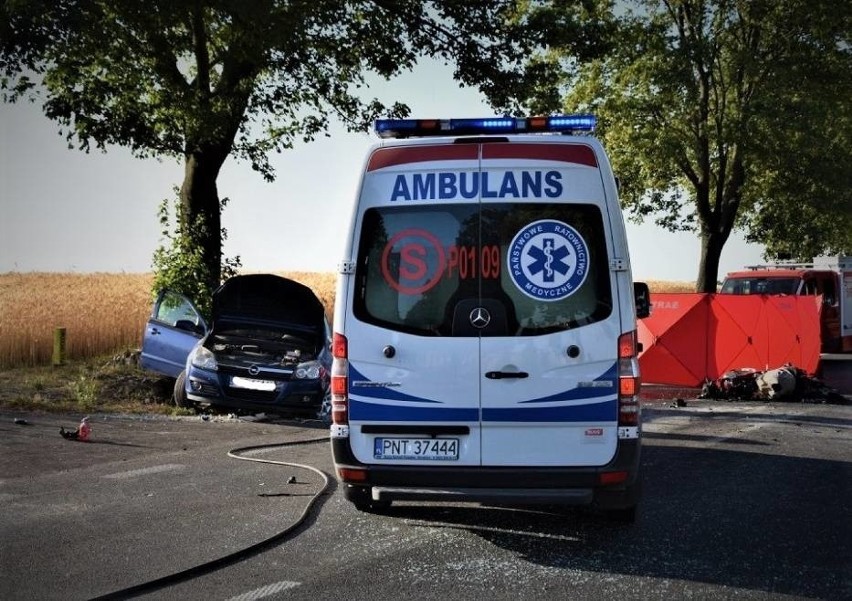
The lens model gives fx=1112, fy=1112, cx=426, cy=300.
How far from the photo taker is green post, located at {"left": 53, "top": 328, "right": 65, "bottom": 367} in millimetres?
19250

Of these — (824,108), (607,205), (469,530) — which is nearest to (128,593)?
(469,530)

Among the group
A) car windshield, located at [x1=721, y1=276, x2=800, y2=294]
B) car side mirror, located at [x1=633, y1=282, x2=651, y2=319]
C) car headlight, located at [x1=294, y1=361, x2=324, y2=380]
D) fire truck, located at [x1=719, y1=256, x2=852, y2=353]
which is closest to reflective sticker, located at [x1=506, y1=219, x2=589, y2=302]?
car side mirror, located at [x1=633, y1=282, x2=651, y2=319]

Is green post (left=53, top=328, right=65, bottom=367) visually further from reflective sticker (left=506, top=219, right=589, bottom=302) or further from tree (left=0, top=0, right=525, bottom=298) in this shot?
reflective sticker (left=506, top=219, right=589, bottom=302)

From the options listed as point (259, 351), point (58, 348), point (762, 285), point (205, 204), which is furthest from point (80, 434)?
point (762, 285)

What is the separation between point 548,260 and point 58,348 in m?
14.5

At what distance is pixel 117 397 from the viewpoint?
1655 cm

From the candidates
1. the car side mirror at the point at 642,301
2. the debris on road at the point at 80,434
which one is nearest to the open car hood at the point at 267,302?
the debris on road at the point at 80,434

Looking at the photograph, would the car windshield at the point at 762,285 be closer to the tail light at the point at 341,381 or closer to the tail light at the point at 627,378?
the tail light at the point at 627,378

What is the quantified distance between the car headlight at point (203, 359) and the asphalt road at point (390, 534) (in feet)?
8.73

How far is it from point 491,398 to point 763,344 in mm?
13532

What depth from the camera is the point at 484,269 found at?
6719 millimetres

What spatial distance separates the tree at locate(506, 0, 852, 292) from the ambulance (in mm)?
28059

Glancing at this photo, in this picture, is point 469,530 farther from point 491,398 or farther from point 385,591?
point 385,591

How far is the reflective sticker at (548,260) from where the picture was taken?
667 centimetres
